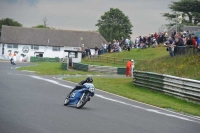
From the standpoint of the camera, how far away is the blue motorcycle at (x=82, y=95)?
1733cm

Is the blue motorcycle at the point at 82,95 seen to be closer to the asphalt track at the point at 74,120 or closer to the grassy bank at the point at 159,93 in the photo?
the asphalt track at the point at 74,120

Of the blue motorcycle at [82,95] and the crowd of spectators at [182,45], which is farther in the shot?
the crowd of spectators at [182,45]

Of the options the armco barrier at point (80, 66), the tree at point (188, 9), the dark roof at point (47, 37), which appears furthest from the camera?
the dark roof at point (47, 37)

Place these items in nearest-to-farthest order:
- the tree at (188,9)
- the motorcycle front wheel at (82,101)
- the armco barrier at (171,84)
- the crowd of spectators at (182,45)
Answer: the motorcycle front wheel at (82,101) → the armco barrier at (171,84) → the crowd of spectators at (182,45) → the tree at (188,9)

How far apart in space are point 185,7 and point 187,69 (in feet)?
206

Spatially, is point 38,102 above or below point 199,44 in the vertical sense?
below

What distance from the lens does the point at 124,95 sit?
26141 mm

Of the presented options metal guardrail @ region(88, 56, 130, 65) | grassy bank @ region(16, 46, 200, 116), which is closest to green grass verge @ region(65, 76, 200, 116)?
grassy bank @ region(16, 46, 200, 116)

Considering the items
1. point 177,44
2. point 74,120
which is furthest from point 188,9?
point 74,120

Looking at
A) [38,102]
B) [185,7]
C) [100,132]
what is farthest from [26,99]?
[185,7]

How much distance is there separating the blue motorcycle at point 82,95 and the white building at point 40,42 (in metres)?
95.7

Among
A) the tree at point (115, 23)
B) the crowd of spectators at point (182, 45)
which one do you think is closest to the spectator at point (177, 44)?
the crowd of spectators at point (182, 45)

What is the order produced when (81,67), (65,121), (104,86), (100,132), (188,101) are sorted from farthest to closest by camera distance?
1. (81,67)
2. (104,86)
3. (188,101)
4. (65,121)
5. (100,132)

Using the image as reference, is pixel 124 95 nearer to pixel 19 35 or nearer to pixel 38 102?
pixel 38 102
